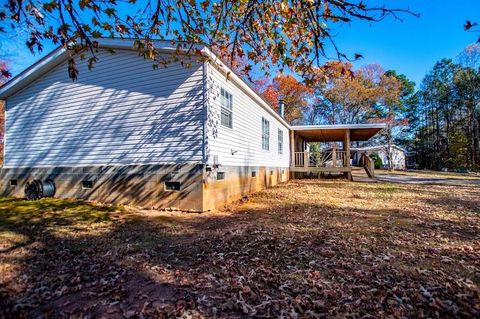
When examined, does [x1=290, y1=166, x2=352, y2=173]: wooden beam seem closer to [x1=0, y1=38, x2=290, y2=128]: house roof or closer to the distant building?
[x1=0, y1=38, x2=290, y2=128]: house roof

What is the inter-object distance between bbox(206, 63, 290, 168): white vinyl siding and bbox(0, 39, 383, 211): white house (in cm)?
4

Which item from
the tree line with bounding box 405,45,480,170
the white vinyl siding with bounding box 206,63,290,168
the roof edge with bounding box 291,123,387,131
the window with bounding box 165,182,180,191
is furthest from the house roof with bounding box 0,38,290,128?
the tree line with bounding box 405,45,480,170

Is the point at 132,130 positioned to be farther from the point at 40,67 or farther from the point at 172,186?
the point at 40,67

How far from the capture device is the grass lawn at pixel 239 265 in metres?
2.70

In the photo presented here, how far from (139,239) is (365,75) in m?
34.2

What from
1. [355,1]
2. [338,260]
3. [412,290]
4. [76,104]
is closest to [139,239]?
[338,260]

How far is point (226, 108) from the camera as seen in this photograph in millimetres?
8484

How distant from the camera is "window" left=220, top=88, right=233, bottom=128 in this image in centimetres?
823

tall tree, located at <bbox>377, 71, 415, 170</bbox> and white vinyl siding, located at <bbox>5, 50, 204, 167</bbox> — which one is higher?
tall tree, located at <bbox>377, 71, 415, 170</bbox>

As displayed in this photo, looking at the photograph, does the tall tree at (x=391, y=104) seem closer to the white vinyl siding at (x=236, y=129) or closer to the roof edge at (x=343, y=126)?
the roof edge at (x=343, y=126)

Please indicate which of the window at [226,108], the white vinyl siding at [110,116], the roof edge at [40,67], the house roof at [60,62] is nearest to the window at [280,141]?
the house roof at [60,62]

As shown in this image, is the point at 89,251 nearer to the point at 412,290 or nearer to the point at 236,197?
the point at 412,290

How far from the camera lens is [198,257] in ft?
13.1

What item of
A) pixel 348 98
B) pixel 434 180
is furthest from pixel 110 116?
pixel 348 98
